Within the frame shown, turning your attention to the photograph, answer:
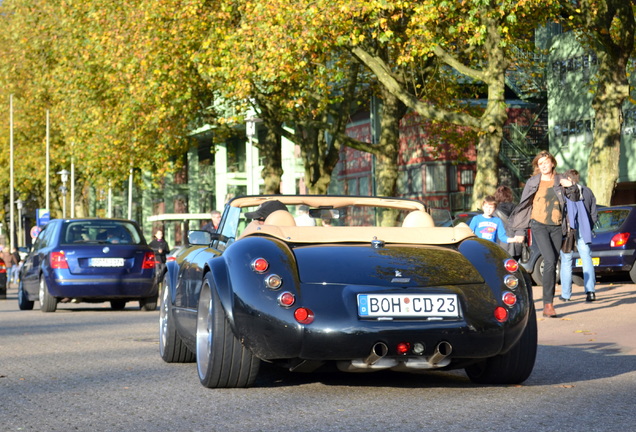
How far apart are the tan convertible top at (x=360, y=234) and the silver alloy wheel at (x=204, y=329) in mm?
481

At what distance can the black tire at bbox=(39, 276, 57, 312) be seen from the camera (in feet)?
66.0

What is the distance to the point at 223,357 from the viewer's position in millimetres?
7863

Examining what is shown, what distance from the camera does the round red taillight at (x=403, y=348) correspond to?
7477mm

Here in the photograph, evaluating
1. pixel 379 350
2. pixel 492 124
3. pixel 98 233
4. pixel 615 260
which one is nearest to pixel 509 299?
pixel 379 350

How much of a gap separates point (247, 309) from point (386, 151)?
86.1 feet

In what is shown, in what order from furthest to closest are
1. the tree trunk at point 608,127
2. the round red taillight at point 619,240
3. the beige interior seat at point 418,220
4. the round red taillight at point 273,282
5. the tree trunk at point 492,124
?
the tree trunk at point 492,124 → the tree trunk at point 608,127 → the round red taillight at point 619,240 → the beige interior seat at point 418,220 → the round red taillight at point 273,282

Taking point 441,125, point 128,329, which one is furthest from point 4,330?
point 441,125

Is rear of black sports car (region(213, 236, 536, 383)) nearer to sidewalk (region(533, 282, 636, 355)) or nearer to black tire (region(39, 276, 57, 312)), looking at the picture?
sidewalk (region(533, 282, 636, 355))

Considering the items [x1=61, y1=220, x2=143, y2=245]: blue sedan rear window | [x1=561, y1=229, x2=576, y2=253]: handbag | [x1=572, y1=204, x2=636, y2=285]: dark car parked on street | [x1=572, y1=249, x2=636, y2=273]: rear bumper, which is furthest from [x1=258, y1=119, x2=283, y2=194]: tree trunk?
[x1=561, y1=229, x2=576, y2=253]: handbag

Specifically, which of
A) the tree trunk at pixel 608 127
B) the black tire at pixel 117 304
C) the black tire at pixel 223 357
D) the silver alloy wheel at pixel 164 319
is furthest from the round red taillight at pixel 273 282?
the tree trunk at pixel 608 127

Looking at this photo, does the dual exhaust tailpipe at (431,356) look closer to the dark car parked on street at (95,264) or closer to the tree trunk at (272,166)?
the dark car parked on street at (95,264)

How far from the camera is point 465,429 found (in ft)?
20.5

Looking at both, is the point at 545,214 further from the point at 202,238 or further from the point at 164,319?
the point at 202,238

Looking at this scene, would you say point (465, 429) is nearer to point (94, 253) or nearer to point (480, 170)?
point (94, 253)
